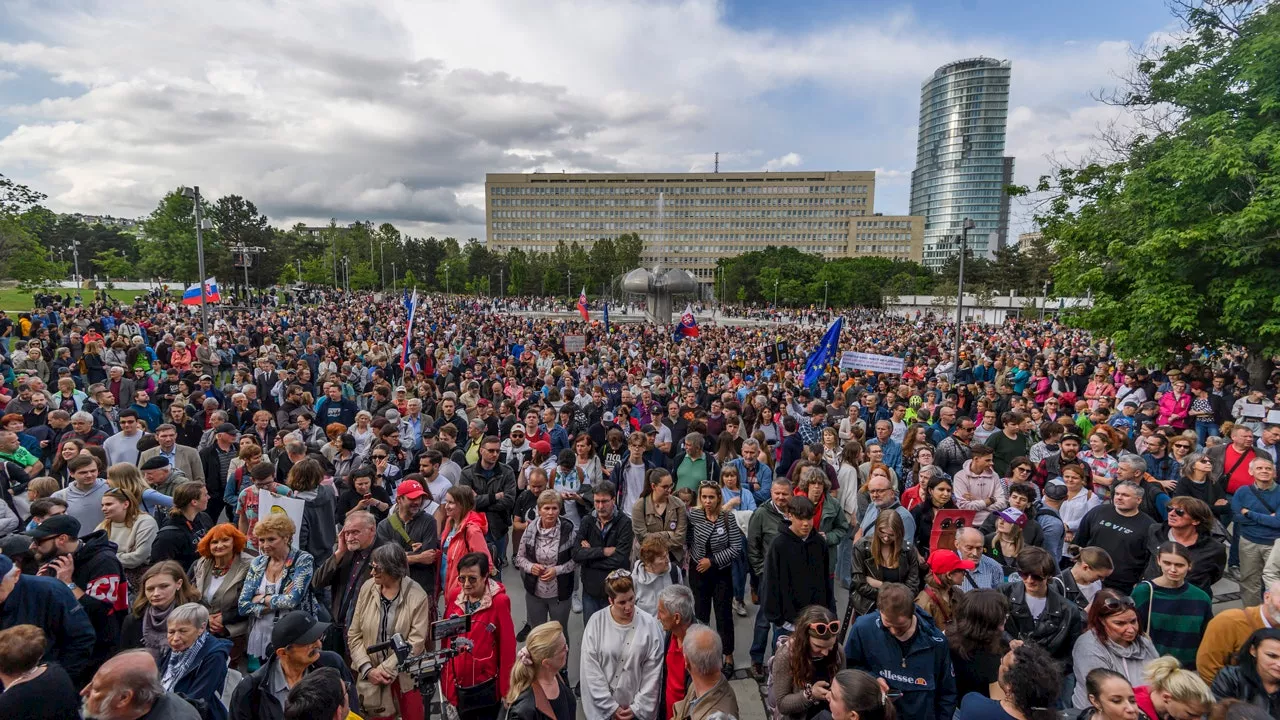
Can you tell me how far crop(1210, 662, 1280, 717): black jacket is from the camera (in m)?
2.95

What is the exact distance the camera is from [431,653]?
3.09 meters

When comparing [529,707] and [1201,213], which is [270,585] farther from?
[1201,213]

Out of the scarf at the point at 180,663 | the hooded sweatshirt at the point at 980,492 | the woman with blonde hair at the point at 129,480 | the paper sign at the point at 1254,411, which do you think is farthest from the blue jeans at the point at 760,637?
the paper sign at the point at 1254,411

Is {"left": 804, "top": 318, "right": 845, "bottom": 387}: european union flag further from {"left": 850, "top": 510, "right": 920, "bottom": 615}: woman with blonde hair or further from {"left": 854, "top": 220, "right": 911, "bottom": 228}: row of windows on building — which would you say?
{"left": 854, "top": 220, "right": 911, "bottom": 228}: row of windows on building

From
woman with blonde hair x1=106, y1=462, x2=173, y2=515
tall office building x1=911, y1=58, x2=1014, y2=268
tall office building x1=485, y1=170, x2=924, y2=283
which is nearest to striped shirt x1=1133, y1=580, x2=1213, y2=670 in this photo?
woman with blonde hair x1=106, y1=462, x2=173, y2=515

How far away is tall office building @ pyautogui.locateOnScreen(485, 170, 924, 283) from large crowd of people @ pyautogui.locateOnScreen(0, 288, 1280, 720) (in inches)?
5240

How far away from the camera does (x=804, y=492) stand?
5383 mm

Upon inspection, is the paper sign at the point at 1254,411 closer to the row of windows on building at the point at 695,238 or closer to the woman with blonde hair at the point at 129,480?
the woman with blonde hair at the point at 129,480

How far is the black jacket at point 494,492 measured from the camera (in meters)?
5.88

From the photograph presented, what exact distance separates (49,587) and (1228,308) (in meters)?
17.2

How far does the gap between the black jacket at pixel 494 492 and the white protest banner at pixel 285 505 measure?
4.80 feet

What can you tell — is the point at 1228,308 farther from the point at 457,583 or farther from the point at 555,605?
the point at 457,583

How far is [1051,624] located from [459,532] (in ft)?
13.1

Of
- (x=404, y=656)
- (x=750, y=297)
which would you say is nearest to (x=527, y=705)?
(x=404, y=656)
